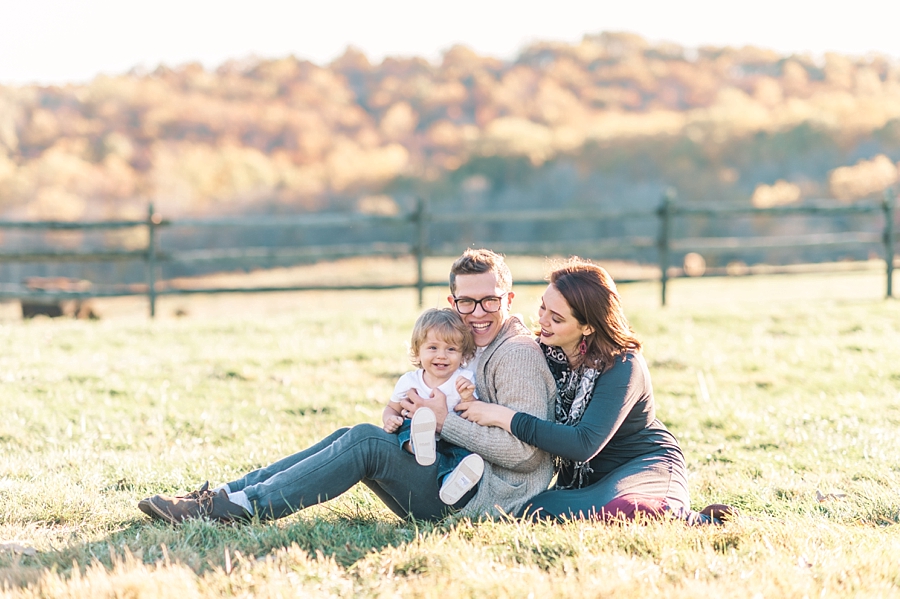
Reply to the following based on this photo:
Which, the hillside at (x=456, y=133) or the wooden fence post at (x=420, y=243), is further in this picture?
the hillside at (x=456, y=133)

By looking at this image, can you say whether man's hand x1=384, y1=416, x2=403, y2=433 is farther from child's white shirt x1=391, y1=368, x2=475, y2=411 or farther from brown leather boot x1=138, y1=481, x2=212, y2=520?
brown leather boot x1=138, y1=481, x2=212, y2=520

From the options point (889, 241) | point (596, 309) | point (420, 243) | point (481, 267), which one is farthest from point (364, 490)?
point (889, 241)

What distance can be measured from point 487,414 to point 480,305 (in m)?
0.40

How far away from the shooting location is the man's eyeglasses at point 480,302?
3.29 meters

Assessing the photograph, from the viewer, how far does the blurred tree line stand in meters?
55.4

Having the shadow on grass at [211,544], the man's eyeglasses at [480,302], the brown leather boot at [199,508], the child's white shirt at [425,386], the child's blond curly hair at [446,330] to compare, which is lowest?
the shadow on grass at [211,544]

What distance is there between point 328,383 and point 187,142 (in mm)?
65605

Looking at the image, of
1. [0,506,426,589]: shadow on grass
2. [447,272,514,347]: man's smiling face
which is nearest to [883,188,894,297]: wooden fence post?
[447,272,514,347]: man's smiling face

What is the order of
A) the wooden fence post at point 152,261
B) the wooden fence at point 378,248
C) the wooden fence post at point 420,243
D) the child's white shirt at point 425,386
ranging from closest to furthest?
the child's white shirt at point 425,386, the wooden fence post at point 152,261, the wooden fence at point 378,248, the wooden fence post at point 420,243

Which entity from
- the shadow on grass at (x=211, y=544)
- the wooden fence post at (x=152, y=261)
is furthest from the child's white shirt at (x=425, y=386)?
the wooden fence post at (x=152, y=261)

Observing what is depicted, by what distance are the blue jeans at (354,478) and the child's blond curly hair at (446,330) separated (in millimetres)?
374

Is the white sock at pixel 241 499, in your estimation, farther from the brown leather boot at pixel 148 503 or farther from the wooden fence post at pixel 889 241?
the wooden fence post at pixel 889 241

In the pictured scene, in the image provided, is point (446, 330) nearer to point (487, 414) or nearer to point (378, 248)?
point (487, 414)

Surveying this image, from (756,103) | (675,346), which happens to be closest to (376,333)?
(675,346)
